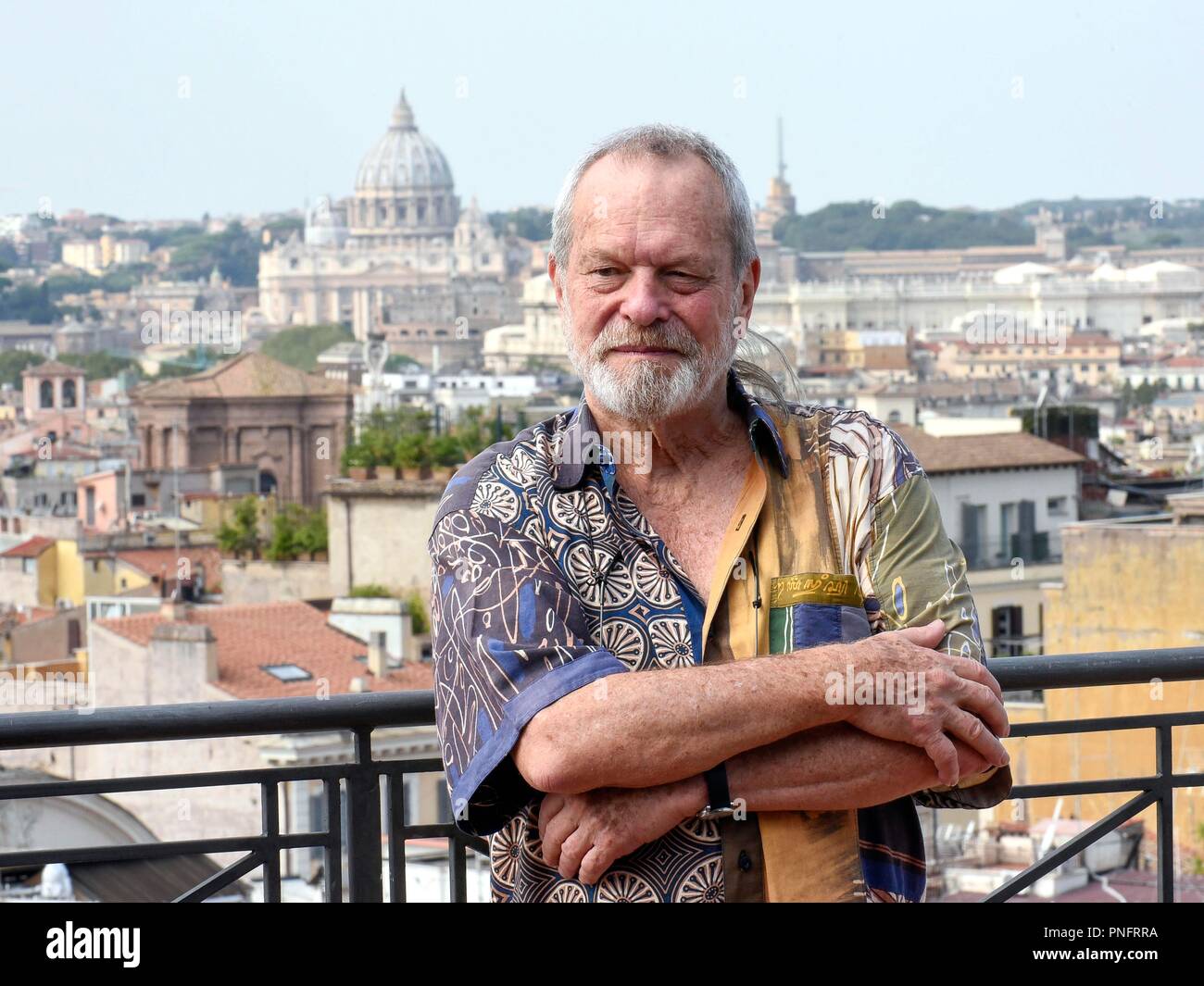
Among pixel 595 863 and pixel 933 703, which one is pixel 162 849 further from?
pixel 933 703

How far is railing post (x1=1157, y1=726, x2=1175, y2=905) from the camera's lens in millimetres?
1888

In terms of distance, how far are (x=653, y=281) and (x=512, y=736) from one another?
0.97 feet

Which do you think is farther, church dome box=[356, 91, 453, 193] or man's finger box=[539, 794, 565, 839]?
church dome box=[356, 91, 453, 193]

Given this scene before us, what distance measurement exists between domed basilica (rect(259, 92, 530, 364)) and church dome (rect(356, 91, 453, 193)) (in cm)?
4

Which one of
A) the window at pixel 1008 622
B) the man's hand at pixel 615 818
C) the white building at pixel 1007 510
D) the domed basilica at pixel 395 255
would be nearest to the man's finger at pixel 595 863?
the man's hand at pixel 615 818

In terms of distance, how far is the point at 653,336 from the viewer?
1.40m

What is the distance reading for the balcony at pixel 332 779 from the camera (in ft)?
5.32

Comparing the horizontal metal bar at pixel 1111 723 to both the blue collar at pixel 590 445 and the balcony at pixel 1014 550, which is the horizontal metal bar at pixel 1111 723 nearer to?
the blue collar at pixel 590 445

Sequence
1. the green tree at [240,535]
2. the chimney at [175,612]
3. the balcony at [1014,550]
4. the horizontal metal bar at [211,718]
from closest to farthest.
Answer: the horizontal metal bar at [211,718] < the chimney at [175,612] < the balcony at [1014,550] < the green tree at [240,535]

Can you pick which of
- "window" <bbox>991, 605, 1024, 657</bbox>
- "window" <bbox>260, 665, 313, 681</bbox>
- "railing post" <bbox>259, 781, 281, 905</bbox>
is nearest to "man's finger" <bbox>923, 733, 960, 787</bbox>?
"railing post" <bbox>259, 781, 281, 905</bbox>

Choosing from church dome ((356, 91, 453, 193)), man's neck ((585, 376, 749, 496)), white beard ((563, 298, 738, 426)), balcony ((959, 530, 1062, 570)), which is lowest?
balcony ((959, 530, 1062, 570))

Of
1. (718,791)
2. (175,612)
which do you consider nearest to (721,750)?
(718,791)

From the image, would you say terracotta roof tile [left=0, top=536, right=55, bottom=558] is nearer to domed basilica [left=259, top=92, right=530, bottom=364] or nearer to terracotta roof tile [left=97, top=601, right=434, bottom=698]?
terracotta roof tile [left=97, top=601, right=434, bottom=698]
